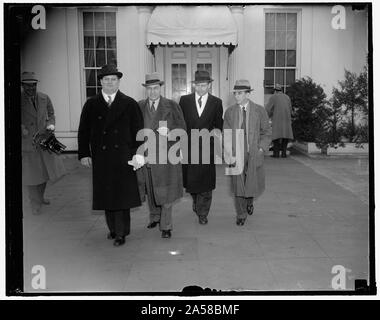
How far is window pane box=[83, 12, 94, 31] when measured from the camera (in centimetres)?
1144

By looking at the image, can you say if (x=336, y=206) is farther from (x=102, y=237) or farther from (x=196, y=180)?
(x=102, y=237)

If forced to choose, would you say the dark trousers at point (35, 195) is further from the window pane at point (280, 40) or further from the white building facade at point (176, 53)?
the window pane at point (280, 40)

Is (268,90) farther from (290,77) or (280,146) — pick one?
(280,146)

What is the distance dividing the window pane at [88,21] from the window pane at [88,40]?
0.13 m

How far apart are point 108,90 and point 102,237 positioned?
1679 millimetres

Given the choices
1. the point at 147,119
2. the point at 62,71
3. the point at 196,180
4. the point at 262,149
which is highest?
the point at 62,71

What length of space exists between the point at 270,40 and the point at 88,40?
4505mm

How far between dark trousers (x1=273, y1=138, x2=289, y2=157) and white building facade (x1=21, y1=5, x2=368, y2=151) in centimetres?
160

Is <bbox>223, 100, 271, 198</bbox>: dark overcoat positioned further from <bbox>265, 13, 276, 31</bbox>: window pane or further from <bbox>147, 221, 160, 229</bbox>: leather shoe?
<bbox>265, 13, 276, 31</bbox>: window pane

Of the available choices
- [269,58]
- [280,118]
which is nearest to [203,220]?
[280,118]

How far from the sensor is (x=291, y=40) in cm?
1190

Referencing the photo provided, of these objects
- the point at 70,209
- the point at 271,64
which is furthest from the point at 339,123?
the point at 70,209

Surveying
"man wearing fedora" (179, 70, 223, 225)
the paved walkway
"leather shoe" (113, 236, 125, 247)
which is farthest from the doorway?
"leather shoe" (113, 236, 125, 247)
